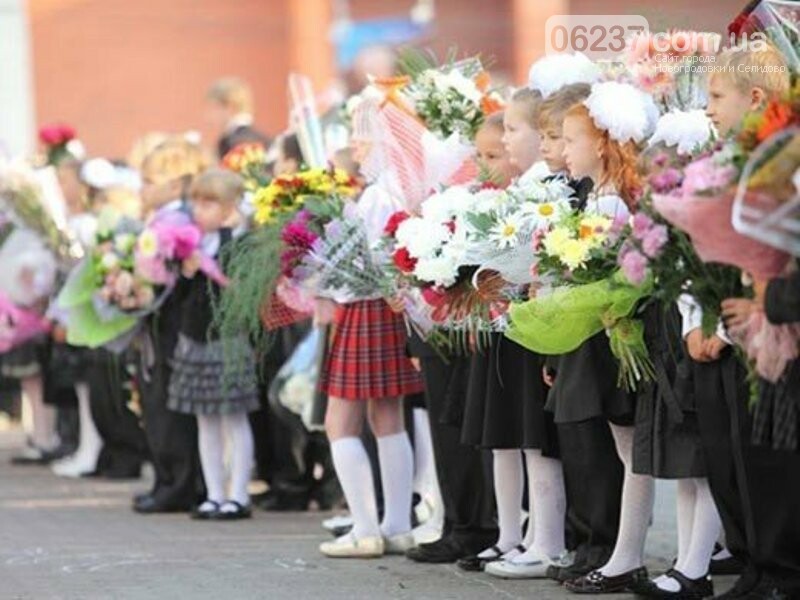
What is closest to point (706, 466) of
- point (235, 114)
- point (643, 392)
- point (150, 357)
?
point (643, 392)

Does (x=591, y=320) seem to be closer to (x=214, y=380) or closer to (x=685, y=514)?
(x=685, y=514)

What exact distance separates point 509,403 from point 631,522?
84 cm

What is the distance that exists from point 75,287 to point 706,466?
17.1ft

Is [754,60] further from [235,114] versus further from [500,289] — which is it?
[235,114]

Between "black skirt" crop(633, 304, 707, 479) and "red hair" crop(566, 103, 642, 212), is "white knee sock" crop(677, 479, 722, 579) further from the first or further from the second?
"red hair" crop(566, 103, 642, 212)

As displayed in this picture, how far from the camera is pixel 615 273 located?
Result: 7.78m

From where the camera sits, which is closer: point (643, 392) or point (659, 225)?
point (659, 225)

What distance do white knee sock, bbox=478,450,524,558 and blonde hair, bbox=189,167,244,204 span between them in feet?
8.70

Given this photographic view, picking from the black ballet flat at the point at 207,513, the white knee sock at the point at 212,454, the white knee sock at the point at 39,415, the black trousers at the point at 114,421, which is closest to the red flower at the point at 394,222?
the white knee sock at the point at 212,454

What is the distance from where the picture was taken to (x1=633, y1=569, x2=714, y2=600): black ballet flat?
311 inches

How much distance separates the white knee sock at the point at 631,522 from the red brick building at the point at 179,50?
20.1 metres

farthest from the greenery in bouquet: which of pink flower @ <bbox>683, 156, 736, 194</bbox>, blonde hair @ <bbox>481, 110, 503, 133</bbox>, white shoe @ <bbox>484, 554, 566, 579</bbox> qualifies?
pink flower @ <bbox>683, 156, 736, 194</bbox>

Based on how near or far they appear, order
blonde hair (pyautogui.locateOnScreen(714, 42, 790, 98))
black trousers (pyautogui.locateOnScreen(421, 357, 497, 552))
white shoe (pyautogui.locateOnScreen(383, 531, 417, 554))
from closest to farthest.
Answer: blonde hair (pyautogui.locateOnScreen(714, 42, 790, 98)), black trousers (pyautogui.locateOnScreen(421, 357, 497, 552)), white shoe (pyautogui.locateOnScreen(383, 531, 417, 554))

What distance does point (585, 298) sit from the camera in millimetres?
7805
